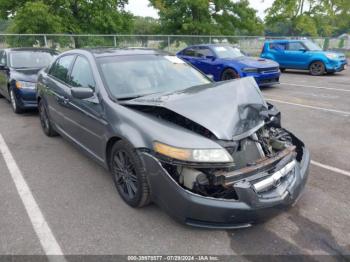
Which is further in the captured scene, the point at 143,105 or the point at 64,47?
the point at 64,47

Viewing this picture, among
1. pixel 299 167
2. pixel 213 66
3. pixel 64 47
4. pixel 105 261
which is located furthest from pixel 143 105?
pixel 64 47

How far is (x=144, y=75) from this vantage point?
3.90 m

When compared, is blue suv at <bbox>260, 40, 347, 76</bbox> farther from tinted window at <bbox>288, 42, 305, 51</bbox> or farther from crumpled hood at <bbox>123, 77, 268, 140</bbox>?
crumpled hood at <bbox>123, 77, 268, 140</bbox>

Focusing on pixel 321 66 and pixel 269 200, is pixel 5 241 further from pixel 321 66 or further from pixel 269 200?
pixel 321 66

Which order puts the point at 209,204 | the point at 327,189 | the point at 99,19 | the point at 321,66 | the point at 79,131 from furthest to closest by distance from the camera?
the point at 99,19
the point at 321,66
the point at 79,131
the point at 327,189
the point at 209,204

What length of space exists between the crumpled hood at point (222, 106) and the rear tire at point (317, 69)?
11383mm

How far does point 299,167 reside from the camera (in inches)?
120

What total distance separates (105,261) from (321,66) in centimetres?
1338

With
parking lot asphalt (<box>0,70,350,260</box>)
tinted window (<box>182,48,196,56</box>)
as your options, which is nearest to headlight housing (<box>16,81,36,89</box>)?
parking lot asphalt (<box>0,70,350,260</box>)

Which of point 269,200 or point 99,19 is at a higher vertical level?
point 99,19

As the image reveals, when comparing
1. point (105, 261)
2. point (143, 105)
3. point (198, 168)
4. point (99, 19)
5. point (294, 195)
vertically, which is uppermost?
point (99, 19)

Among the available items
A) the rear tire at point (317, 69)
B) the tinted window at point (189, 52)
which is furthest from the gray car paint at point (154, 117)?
the rear tire at point (317, 69)

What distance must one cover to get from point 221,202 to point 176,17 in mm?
27015

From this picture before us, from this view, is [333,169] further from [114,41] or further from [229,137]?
[114,41]
